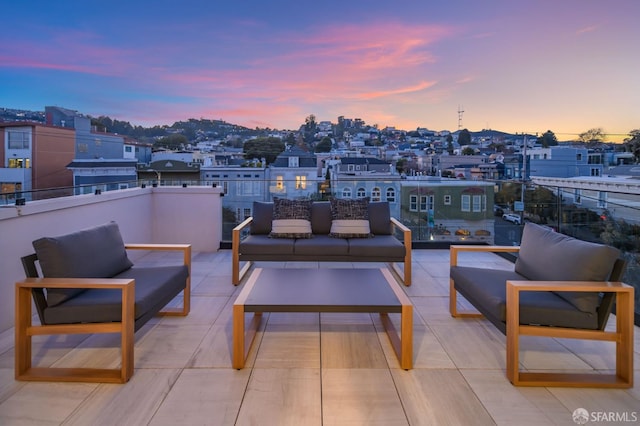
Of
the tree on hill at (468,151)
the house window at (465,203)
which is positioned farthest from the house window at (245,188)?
the tree on hill at (468,151)

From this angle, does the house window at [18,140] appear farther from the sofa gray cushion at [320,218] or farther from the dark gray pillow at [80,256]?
the sofa gray cushion at [320,218]

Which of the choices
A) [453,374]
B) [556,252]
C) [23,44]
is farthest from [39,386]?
[23,44]

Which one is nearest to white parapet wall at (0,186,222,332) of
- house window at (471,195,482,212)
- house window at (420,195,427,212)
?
house window at (420,195,427,212)

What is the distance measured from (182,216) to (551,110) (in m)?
9.56

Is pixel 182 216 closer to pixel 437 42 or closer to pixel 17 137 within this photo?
pixel 17 137

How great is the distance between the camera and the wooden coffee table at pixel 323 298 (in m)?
2.08

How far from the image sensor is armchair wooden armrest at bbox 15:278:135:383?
190 centimetres

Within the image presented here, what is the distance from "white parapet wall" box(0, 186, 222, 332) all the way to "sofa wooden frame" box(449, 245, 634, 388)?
3491mm

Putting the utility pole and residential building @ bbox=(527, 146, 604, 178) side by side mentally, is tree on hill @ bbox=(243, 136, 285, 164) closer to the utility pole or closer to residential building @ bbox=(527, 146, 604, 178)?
the utility pole

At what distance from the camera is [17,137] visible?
4305mm

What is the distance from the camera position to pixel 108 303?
6.44 ft

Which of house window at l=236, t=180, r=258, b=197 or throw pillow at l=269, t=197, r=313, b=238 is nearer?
throw pillow at l=269, t=197, r=313, b=238

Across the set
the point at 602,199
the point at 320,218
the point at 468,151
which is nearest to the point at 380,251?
the point at 320,218

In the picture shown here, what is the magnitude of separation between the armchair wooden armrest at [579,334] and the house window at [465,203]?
12.2ft
